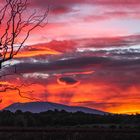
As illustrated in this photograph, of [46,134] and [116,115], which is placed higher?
[46,134]

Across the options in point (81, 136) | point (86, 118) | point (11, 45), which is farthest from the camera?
point (86, 118)

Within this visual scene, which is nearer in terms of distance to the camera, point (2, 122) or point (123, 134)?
point (123, 134)

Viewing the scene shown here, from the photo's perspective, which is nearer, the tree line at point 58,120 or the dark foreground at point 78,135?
the dark foreground at point 78,135

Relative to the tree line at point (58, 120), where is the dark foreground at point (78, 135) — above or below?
above

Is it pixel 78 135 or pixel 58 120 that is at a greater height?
pixel 78 135

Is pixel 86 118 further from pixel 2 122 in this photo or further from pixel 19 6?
pixel 19 6

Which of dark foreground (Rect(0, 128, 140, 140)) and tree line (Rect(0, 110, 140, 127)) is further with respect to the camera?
tree line (Rect(0, 110, 140, 127))

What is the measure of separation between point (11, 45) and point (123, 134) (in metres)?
→ 7.36

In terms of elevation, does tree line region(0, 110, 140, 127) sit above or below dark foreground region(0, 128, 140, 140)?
below

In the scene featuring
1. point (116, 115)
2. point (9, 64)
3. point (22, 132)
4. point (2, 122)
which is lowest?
point (116, 115)

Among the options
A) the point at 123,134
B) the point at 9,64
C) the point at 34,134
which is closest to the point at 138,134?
the point at 123,134

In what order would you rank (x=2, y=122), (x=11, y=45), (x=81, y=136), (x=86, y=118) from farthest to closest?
(x=86, y=118)
(x=2, y=122)
(x=81, y=136)
(x=11, y=45)

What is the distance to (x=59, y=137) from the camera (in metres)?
21.9

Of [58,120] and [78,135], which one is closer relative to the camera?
[78,135]
